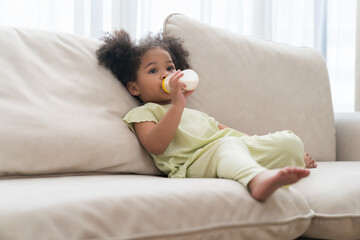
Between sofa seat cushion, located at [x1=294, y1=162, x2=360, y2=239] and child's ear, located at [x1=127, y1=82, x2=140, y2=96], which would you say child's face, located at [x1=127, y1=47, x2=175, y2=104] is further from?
sofa seat cushion, located at [x1=294, y1=162, x2=360, y2=239]

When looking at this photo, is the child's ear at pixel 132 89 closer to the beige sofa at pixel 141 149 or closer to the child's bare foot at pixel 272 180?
the beige sofa at pixel 141 149

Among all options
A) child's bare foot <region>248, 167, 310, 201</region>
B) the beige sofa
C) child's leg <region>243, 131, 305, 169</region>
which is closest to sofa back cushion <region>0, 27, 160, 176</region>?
the beige sofa

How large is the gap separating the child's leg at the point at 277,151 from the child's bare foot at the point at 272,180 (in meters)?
0.31

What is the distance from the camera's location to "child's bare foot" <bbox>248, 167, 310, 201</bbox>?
0.94 metres

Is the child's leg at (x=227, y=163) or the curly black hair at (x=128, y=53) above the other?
the curly black hair at (x=128, y=53)

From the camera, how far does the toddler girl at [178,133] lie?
3.92ft

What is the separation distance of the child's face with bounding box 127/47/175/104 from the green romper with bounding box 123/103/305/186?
6 cm

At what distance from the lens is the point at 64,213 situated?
2.57ft

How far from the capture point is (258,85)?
1.76m

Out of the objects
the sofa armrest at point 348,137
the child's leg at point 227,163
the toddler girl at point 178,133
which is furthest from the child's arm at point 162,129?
the sofa armrest at point 348,137

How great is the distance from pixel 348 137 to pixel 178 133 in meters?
0.86

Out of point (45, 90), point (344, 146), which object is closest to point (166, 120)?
point (45, 90)

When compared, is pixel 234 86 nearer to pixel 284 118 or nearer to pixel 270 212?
pixel 284 118

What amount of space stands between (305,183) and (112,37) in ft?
2.69
